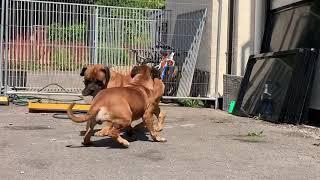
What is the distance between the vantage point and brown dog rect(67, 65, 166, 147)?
7352 millimetres

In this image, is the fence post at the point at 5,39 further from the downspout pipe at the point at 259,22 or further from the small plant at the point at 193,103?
the downspout pipe at the point at 259,22

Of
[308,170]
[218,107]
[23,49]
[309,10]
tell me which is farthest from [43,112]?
[308,170]

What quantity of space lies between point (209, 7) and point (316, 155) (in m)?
7.05

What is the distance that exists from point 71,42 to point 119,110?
22.6ft

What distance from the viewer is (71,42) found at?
45.7ft

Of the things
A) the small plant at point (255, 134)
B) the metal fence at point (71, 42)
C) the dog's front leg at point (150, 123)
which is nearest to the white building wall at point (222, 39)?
the metal fence at point (71, 42)

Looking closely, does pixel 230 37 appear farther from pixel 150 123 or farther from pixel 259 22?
pixel 150 123

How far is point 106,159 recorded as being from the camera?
6887mm

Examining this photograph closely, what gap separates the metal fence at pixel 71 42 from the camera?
13633mm

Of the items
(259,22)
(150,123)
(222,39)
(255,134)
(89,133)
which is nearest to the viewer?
(89,133)

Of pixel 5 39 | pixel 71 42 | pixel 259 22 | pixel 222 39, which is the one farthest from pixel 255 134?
pixel 5 39

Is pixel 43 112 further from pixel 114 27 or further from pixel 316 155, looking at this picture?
pixel 316 155

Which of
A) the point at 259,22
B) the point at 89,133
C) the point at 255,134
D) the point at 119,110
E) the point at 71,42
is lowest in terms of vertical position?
the point at 255,134

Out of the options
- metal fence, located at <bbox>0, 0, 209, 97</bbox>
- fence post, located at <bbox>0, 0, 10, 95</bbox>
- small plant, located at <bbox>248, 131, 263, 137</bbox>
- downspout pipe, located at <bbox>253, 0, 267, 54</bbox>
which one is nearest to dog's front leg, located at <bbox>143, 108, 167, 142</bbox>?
small plant, located at <bbox>248, 131, 263, 137</bbox>
